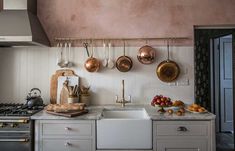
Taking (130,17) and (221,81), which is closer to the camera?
(130,17)

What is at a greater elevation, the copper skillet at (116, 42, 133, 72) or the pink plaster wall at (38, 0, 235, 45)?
the pink plaster wall at (38, 0, 235, 45)

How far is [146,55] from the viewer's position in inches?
107

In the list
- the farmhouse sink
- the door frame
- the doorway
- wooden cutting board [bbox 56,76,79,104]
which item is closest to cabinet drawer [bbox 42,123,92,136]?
the farmhouse sink

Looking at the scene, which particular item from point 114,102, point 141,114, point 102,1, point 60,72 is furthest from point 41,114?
point 102,1

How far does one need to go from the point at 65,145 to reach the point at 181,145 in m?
1.11

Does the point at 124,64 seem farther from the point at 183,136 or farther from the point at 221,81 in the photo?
the point at 221,81

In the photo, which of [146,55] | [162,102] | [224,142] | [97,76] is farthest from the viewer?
[224,142]

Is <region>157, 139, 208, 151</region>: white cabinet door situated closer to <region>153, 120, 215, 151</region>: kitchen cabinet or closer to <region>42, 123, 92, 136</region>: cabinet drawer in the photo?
<region>153, 120, 215, 151</region>: kitchen cabinet

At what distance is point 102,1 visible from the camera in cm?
281

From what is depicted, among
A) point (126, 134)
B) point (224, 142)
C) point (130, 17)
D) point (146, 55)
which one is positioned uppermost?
point (130, 17)

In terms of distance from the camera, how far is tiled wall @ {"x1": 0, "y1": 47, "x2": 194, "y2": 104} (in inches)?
110

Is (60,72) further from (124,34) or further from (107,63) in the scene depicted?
(124,34)

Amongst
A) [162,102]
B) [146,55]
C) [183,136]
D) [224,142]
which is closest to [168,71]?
[146,55]

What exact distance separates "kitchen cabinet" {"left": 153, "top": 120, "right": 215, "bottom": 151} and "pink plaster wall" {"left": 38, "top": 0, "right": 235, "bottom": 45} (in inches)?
44.4
